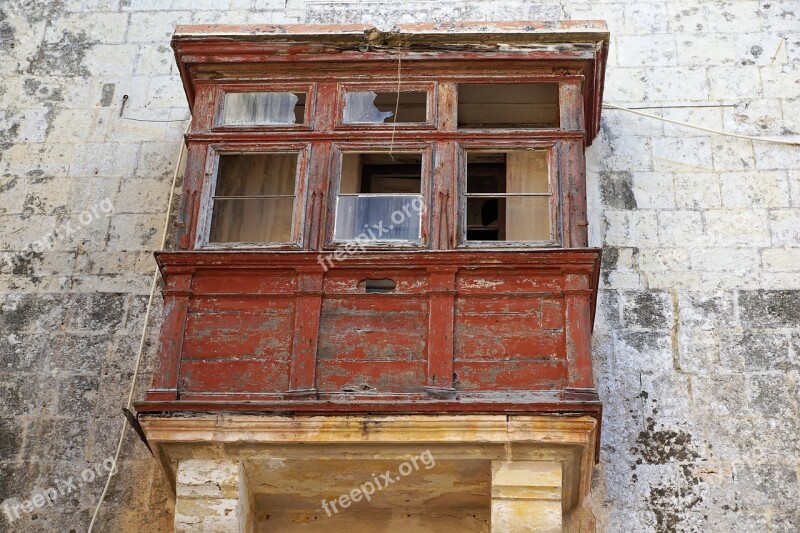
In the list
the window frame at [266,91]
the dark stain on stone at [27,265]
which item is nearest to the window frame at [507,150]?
the window frame at [266,91]

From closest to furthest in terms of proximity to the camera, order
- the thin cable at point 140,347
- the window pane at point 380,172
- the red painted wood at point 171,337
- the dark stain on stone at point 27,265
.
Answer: the red painted wood at point 171,337, the thin cable at point 140,347, the window pane at point 380,172, the dark stain on stone at point 27,265

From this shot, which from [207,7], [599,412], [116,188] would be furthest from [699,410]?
[207,7]

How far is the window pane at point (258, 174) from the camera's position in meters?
8.30

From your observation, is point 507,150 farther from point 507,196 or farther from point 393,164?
point 393,164

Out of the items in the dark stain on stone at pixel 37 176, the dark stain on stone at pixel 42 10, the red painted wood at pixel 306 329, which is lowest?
the red painted wood at pixel 306 329

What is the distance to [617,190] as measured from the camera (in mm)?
9273

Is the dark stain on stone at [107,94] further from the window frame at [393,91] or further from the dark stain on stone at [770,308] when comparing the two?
the dark stain on stone at [770,308]

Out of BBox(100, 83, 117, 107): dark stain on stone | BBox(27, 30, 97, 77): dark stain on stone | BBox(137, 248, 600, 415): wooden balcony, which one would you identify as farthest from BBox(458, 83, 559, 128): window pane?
BBox(27, 30, 97, 77): dark stain on stone

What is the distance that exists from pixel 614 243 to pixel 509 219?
4.02 feet

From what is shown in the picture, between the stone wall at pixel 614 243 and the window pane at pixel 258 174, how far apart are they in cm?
119

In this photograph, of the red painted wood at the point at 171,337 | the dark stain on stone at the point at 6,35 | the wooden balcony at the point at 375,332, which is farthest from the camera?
the dark stain on stone at the point at 6,35

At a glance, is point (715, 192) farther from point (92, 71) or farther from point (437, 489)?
point (92, 71)

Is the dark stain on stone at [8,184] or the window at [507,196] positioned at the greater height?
the dark stain on stone at [8,184]

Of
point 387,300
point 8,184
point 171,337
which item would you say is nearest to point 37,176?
point 8,184
